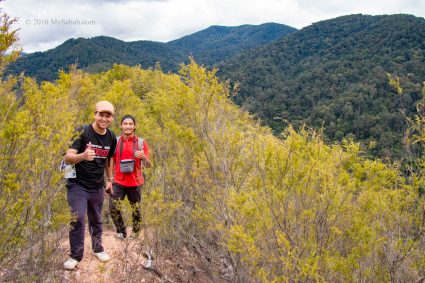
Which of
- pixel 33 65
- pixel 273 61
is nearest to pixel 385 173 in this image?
pixel 273 61

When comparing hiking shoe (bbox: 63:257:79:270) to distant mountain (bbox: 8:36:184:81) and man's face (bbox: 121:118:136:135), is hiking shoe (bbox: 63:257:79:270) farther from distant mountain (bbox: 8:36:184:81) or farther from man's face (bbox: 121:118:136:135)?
distant mountain (bbox: 8:36:184:81)

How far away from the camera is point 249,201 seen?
3.57 meters

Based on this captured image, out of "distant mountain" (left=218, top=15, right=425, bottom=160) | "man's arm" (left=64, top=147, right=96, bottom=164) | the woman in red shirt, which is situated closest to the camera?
"man's arm" (left=64, top=147, right=96, bottom=164)

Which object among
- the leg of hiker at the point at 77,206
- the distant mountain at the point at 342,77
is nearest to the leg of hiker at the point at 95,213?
the leg of hiker at the point at 77,206

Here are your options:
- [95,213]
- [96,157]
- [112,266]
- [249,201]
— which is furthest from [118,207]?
[249,201]

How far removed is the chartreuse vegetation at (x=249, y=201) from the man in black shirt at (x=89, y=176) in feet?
0.62

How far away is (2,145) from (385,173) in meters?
4.09

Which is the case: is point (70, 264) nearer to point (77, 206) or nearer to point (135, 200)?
point (77, 206)

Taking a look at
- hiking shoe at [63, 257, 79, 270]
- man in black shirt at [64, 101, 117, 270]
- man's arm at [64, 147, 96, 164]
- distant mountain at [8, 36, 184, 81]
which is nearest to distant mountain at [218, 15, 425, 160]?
man in black shirt at [64, 101, 117, 270]

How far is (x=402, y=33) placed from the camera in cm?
8206

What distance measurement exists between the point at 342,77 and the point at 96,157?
2897 inches

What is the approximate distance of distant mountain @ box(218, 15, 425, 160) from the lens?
4674cm

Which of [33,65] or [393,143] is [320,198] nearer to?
[393,143]

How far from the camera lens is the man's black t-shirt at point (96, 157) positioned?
3.28 m
